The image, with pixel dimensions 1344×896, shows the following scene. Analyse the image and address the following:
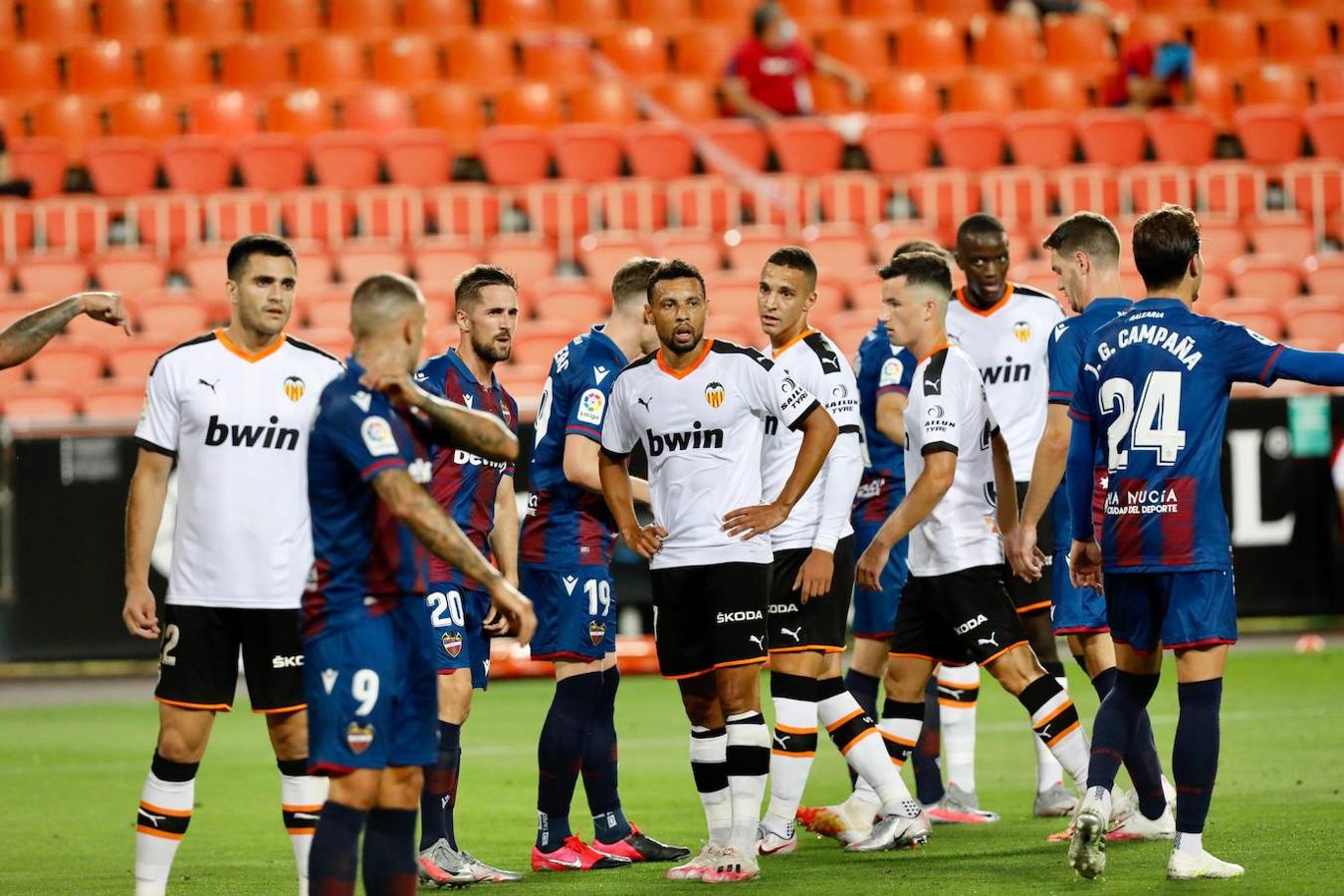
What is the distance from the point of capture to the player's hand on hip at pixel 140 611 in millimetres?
6027

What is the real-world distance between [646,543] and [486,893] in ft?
4.61

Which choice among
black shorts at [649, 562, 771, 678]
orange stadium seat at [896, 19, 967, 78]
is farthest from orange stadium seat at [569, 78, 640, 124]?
black shorts at [649, 562, 771, 678]

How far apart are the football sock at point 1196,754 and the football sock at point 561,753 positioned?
2.36 meters

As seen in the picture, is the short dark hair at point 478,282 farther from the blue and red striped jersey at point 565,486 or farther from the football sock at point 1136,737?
the football sock at point 1136,737

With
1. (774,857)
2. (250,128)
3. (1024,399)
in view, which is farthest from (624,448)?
(250,128)

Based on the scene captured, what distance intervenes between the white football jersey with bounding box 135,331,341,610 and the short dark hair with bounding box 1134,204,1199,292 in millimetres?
2877

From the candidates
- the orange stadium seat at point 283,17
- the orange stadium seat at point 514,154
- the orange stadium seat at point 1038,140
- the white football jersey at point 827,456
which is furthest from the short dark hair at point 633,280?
the orange stadium seat at point 283,17

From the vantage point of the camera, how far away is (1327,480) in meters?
14.0

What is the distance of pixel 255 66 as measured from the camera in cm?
2048

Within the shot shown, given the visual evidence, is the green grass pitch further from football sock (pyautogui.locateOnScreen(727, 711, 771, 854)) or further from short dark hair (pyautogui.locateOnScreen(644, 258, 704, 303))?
short dark hair (pyautogui.locateOnScreen(644, 258, 704, 303))

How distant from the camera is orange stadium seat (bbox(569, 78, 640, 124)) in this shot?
1952 cm

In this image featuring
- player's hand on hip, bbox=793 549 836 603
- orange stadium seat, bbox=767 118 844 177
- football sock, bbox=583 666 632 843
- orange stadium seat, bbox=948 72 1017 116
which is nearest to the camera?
player's hand on hip, bbox=793 549 836 603

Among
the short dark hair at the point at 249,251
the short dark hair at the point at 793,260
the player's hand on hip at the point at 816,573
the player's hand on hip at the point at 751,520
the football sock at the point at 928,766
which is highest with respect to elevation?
the short dark hair at the point at 793,260

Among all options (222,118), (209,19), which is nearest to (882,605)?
(222,118)
